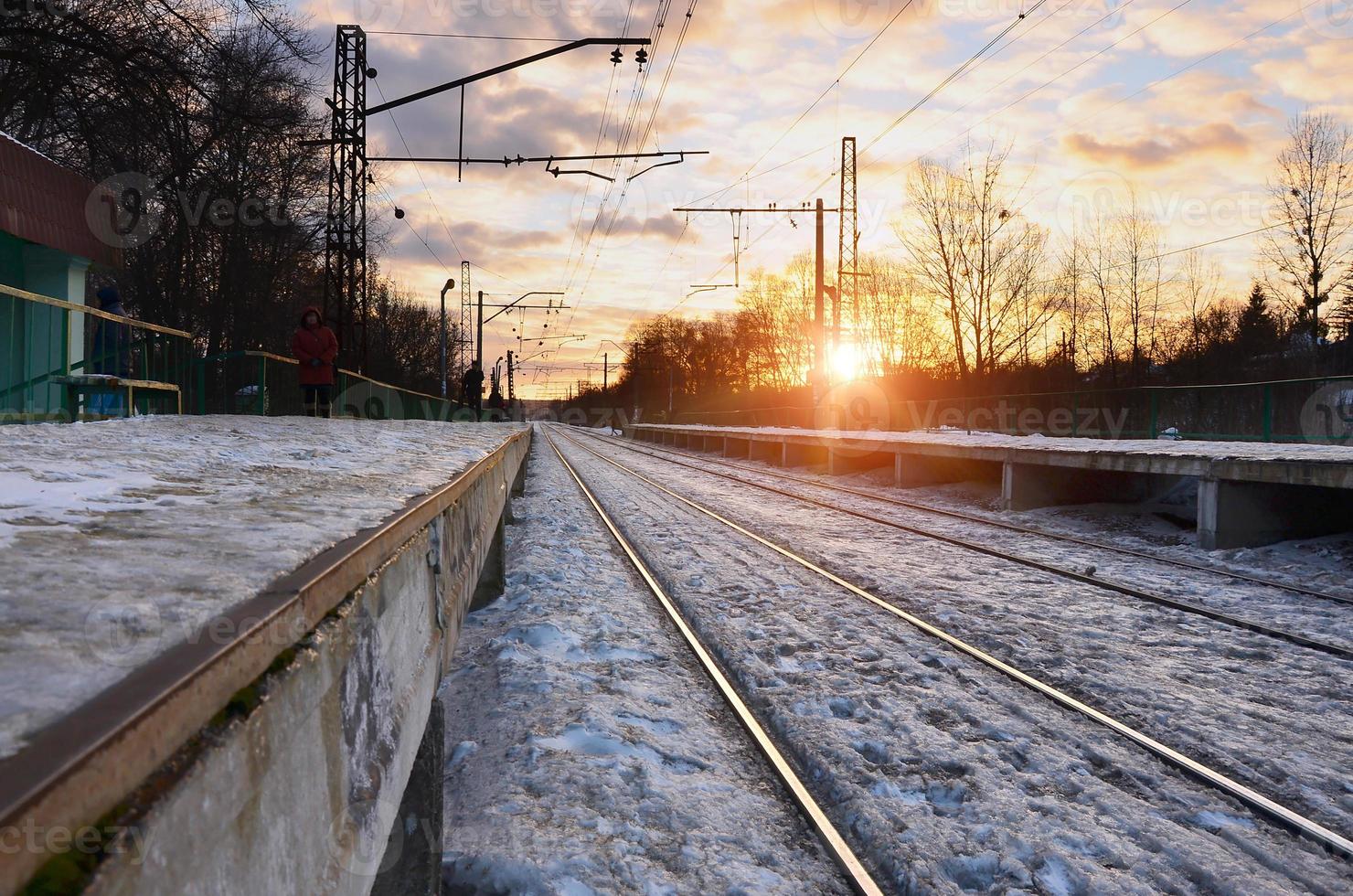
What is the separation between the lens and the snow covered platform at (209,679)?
2.84 feet

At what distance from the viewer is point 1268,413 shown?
54.8 ft

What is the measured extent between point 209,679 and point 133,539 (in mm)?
1226

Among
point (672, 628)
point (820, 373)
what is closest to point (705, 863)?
point (672, 628)

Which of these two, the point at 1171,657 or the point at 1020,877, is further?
the point at 1171,657

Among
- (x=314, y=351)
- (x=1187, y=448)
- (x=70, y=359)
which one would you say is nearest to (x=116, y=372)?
(x=70, y=359)

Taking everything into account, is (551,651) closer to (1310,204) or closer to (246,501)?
(246,501)

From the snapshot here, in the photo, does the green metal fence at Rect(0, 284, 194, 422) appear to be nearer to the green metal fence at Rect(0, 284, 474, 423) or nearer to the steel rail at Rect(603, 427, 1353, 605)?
the green metal fence at Rect(0, 284, 474, 423)

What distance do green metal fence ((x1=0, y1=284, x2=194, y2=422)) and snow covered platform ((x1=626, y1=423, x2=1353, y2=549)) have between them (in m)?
12.2

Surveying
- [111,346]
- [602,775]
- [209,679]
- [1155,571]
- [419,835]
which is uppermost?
[111,346]

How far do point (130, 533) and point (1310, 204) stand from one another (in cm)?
4581

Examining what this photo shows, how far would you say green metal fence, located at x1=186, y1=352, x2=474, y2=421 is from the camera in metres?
15.0

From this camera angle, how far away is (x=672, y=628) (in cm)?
623

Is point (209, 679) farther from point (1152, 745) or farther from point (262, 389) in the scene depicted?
point (262, 389)

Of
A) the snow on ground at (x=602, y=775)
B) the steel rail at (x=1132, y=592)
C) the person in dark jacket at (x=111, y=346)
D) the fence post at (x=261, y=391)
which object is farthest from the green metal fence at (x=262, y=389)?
the snow on ground at (x=602, y=775)
